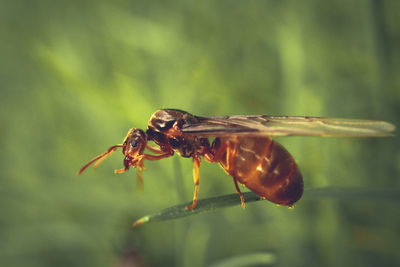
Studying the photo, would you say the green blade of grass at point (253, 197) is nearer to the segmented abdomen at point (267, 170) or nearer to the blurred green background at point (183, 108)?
the segmented abdomen at point (267, 170)

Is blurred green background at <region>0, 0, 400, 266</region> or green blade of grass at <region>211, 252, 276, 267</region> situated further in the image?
blurred green background at <region>0, 0, 400, 266</region>

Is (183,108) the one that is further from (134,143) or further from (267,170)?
(267,170)

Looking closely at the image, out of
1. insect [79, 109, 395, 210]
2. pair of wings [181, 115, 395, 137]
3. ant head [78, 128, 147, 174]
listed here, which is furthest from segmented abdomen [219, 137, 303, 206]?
ant head [78, 128, 147, 174]

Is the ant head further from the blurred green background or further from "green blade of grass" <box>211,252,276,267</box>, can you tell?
"green blade of grass" <box>211,252,276,267</box>

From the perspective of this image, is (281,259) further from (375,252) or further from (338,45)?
(338,45)

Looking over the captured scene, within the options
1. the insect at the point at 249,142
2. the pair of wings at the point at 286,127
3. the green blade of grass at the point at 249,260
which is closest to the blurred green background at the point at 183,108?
the green blade of grass at the point at 249,260

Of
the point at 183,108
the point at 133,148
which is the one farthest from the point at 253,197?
the point at 183,108
